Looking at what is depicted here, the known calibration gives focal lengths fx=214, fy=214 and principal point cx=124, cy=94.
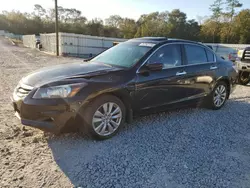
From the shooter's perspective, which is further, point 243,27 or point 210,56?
point 243,27

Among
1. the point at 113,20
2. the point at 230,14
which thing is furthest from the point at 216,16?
the point at 113,20

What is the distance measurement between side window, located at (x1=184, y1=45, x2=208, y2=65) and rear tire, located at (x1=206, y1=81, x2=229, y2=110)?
0.80 metres

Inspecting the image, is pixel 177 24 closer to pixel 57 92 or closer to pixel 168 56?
pixel 168 56

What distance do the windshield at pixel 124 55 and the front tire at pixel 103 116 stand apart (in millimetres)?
768

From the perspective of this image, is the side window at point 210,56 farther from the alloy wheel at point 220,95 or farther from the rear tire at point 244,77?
the rear tire at point 244,77

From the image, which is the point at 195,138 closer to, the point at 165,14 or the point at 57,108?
the point at 57,108

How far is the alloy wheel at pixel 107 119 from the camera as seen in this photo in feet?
10.9

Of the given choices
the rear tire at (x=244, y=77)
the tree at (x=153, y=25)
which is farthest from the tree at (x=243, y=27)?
the rear tire at (x=244, y=77)

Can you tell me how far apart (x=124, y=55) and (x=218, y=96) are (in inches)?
106

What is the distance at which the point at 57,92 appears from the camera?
303 centimetres

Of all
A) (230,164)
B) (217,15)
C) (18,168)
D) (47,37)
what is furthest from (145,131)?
(217,15)

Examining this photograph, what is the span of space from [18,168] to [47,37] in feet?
85.3

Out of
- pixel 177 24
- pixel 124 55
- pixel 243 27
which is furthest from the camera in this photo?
pixel 177 24

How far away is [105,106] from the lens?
11.0 ft
